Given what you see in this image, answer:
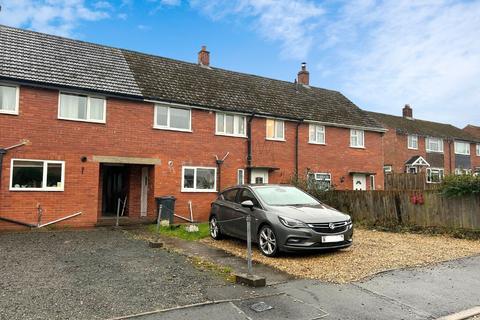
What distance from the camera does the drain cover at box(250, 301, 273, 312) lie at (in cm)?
530

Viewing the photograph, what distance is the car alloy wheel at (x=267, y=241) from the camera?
28.3ft

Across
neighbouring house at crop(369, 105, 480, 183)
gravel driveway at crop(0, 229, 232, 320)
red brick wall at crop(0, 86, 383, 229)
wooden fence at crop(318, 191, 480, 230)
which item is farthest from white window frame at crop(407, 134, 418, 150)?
gravel driveway at crop(0, 229, 232, 320)

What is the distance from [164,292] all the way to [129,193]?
11.4 metres

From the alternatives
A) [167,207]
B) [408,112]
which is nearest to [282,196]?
[167,207]

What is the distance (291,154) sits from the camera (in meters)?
20.2

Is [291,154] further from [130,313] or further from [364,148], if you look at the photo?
[130,313]

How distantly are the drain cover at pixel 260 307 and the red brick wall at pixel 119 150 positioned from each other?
10.6m

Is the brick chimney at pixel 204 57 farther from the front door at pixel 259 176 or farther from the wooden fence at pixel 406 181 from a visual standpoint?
the wooden fence at pixel 406 181

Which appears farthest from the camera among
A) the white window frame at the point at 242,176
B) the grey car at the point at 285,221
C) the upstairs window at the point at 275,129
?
the upstairs window at the point at 275,129

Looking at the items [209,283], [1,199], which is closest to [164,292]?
[209,283]

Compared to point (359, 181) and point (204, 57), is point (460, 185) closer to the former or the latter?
point (359, 181)

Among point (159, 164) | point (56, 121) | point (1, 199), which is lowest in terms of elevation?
point (1, 199)

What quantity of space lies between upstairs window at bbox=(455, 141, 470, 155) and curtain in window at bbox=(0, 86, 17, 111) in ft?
125

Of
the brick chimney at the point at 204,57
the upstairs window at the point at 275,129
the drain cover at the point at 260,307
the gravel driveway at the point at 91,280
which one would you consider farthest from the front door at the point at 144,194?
the drain cover at the point at 260,307
